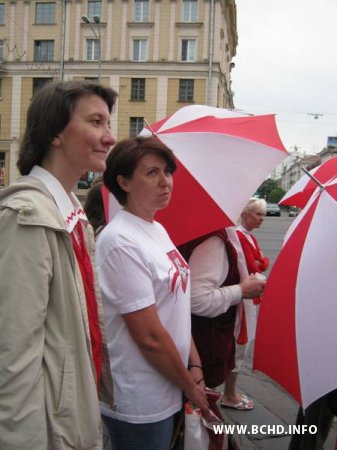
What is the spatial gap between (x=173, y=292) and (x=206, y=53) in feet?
113

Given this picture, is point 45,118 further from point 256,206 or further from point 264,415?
point 264,415

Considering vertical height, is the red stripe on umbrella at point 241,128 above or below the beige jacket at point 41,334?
above

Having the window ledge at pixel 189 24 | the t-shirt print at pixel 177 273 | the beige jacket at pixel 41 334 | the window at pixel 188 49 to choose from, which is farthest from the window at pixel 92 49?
the beige jacket at pixel 41 334

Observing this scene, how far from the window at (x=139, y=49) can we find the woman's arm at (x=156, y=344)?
35.0 metres

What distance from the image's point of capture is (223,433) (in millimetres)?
1997

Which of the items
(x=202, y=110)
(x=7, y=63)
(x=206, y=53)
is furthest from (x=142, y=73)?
(x=202, y=110)

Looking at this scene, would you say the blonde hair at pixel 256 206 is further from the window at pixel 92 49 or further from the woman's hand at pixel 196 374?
the window at pixel 92 49

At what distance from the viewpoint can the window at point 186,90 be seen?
34.0 meters

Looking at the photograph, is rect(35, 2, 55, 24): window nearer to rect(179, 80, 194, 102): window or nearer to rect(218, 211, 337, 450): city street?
rect(179, 80, 194, 102): window

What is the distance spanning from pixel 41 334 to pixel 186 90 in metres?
34.4

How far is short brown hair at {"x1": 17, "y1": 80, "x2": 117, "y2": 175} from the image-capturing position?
1.45 meters

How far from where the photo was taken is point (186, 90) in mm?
34062

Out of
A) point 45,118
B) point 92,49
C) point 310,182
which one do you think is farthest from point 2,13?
point 45,118

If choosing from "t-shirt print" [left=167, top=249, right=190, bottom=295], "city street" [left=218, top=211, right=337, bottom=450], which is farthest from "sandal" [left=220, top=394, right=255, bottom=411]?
"t-shirt print" [left=167, top=249, right=190, bottom=295]
